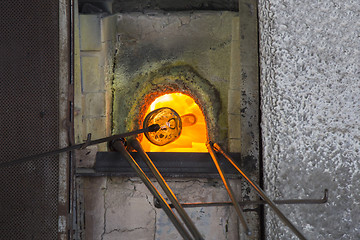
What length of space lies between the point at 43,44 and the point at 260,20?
1143mm

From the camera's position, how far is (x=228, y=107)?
2416 millimetres

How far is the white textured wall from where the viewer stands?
2025 millimetres

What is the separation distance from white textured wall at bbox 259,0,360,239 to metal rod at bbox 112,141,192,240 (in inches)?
27.8

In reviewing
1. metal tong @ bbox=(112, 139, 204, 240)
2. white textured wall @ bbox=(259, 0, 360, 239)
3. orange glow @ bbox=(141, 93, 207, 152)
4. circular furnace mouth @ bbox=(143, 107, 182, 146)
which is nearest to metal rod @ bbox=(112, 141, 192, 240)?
metal tong @ bbox=(112, 139, 204, 240)

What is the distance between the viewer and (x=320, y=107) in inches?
80.0

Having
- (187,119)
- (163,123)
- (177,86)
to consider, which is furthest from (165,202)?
(187,119)

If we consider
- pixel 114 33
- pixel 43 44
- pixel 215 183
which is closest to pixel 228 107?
pixel 215 183

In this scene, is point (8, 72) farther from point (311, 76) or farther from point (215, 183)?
point (311, 76)

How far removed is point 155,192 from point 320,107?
3.13ft

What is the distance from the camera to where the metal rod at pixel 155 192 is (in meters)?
1.41

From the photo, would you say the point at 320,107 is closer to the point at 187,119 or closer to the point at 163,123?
the point at 163,123

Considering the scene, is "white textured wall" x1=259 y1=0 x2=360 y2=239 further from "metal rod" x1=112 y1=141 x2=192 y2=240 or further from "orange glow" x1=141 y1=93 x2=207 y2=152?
"orange glow" x1=141 y1=93 x2=207 y2=152

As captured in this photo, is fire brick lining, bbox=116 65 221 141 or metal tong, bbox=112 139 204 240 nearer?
metal tong, bbox=112 139 204 240

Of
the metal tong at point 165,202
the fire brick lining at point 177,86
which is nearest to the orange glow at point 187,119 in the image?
the fire brick lining at point 177,86
